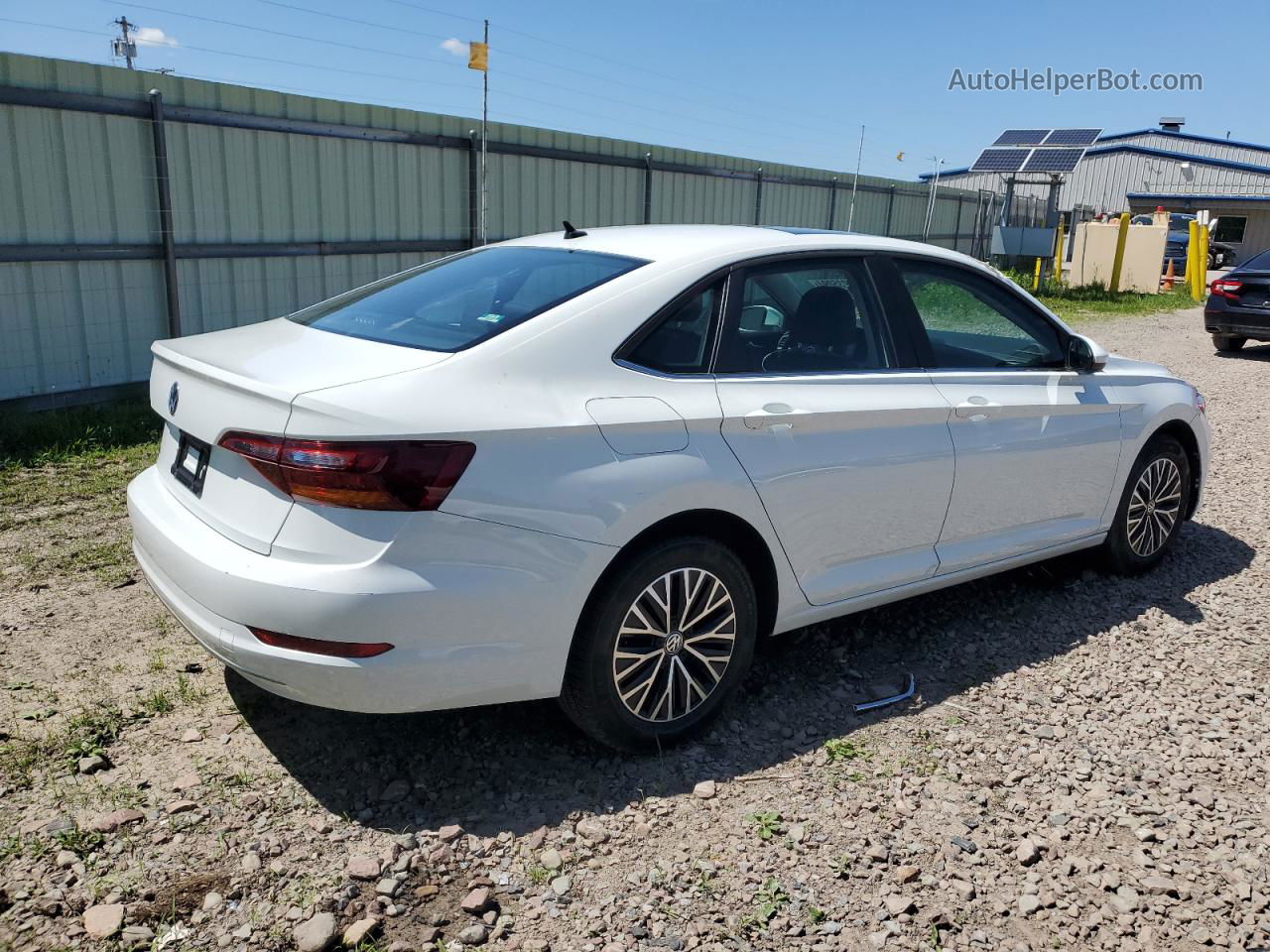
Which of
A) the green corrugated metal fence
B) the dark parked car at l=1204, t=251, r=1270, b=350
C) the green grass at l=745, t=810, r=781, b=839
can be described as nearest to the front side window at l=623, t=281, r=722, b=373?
the green grass at l=745, t=810, r=781, b=839

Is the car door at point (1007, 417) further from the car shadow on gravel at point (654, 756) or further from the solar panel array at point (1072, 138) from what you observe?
the solar panel array at point (1072, 138)

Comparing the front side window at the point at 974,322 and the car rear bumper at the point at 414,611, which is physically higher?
the front side window at the point at 974,322

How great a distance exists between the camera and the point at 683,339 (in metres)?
3.41

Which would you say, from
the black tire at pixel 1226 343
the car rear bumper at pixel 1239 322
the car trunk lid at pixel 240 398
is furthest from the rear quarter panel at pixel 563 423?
the black tire at pixel 1226 343

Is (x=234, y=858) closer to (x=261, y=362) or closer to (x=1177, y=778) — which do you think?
(x=261, y=362)

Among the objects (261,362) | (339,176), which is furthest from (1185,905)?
(339,176)

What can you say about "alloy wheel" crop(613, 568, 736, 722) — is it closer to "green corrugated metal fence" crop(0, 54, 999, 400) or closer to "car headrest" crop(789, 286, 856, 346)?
"car headrest" crop(789, 286, 856, 346)

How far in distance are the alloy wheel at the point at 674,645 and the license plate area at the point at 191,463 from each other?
1.35m

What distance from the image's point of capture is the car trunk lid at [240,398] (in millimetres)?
2859

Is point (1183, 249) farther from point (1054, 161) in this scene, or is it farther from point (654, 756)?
point (654, 756)

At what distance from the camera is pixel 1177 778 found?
3457mm

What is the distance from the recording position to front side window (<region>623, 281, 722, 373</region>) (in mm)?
3303

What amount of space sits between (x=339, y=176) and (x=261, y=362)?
7236 mm

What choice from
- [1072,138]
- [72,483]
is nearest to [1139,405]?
[72,483]
